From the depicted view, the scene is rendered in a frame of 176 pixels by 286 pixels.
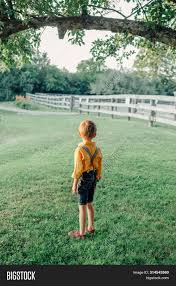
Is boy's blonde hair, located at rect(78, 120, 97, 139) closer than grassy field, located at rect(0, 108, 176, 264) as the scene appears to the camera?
No

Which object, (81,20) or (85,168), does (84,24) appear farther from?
(85,168)

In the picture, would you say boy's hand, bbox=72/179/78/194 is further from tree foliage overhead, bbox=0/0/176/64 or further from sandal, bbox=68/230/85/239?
tree foliage overhead, bbox=0/0/176/64

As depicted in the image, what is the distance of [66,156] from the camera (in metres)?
10.4

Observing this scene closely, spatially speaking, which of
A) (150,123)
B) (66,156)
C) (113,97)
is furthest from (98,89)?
(66,156)

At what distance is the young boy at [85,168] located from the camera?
206 inches

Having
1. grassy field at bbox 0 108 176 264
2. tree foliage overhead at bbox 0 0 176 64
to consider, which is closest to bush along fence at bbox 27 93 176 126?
grassy field at bbox 0 108 176 264

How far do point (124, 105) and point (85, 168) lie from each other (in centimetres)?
1378

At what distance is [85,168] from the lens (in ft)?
17.4

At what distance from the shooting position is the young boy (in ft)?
17.2

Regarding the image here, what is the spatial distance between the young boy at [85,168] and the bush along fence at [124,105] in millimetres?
8335

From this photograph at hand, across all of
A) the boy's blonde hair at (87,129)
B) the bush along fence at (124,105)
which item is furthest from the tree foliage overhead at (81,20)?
the bush along fence at (124,105)

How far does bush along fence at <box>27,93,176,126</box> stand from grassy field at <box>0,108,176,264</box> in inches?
129

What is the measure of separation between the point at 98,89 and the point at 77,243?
140ft

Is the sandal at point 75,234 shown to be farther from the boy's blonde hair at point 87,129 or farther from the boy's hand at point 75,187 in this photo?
the boy's blonde hair at point 87,129
